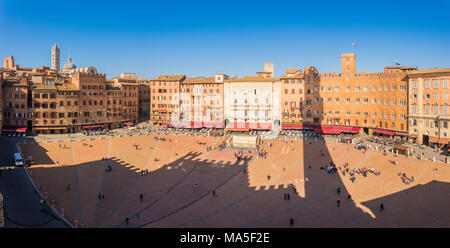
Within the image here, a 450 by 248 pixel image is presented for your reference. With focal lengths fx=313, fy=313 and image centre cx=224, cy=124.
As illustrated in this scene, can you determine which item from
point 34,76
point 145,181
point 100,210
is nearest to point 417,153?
point 145,181

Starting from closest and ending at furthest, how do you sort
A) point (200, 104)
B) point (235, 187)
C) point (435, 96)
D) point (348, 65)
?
point (235, 187), point (435, 96), point (348, 65), point (200, 104)

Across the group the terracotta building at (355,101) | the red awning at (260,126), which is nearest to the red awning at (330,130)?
the terracotta building at (355,101)

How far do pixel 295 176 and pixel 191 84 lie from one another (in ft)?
171

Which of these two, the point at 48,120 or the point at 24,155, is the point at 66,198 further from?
the point at 48,120

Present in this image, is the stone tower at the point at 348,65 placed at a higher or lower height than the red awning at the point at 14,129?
higher

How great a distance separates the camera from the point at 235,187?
4312cm

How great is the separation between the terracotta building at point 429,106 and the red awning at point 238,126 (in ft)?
121

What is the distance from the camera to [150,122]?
9650 centimetres

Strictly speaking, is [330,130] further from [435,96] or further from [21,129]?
[21,129]

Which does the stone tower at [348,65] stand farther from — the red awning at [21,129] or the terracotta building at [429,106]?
the red awning at [21,129]

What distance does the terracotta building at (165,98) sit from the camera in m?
92.5

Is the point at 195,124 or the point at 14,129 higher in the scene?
the point at 195,124

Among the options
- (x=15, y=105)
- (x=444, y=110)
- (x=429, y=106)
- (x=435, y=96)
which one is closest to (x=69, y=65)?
(x=15, y=105)

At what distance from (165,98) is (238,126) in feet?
84.3
